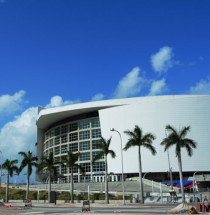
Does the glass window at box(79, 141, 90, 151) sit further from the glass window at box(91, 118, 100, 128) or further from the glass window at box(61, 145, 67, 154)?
the glass window at box(61, 145, 67, 154)

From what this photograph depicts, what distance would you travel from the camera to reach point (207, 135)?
85688 millimetres

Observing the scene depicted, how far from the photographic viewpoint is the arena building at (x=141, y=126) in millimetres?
84875

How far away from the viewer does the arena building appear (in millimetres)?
84875

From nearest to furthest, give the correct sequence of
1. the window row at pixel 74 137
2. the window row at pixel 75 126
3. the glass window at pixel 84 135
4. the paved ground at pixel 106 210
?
the paved ground at pixel 106 210 < the window row at pixel 74 137 < the window row at pixel 75 126 < the glass window at pixel 84 135

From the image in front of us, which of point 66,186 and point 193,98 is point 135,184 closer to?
point 66,186

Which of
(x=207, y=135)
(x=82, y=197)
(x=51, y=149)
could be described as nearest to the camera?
(x=82, y=197)

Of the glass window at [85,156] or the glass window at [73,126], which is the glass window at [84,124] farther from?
the glass window at [85,156]

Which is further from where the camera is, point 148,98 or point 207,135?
point 148,98

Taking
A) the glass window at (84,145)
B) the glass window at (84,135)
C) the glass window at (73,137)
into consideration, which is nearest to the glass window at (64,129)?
the glass window at (73,137)

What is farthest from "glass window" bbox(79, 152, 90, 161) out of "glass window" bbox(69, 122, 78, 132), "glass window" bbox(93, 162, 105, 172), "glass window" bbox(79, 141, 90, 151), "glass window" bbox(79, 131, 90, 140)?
"glass window" bbox(69, 122, 78, 132)

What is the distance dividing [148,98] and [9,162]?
4490cm

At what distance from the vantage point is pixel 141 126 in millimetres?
89250

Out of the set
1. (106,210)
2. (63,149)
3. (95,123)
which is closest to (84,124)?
(95,123)

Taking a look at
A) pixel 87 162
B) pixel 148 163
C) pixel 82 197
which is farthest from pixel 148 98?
pixel 82 197
